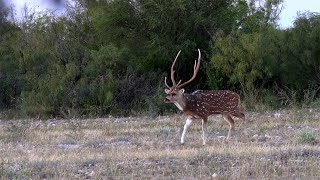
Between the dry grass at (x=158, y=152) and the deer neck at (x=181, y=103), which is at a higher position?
the deer neck at (x=181, y=103)

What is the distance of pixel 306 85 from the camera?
85.3 ft

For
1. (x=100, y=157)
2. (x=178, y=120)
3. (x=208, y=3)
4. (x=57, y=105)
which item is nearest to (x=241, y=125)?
(x=178, y=120)

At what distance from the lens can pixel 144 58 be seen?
2862cm

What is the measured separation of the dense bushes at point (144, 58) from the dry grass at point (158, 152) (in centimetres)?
599

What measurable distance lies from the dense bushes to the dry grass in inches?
236

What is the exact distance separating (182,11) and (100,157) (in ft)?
54.1

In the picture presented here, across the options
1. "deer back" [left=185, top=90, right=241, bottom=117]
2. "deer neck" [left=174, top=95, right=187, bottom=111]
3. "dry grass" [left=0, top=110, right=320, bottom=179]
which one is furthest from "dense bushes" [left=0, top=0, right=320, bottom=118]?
"deer neck" [left=174, top=95, right=187, bottom=111]

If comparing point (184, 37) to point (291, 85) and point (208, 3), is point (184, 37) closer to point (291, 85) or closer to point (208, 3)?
point (208, 3)

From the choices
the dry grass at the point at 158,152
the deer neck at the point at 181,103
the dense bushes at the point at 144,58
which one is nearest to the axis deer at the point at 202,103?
the deer neck at the point at 181,103

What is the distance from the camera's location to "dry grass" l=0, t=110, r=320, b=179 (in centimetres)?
1031

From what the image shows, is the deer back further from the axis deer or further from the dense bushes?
the dense bushes

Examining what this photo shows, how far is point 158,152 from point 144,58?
645 inches

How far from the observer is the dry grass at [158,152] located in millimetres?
10312

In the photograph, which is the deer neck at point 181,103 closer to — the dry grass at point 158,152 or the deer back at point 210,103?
the deer back at point 210,103
